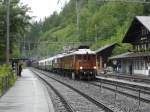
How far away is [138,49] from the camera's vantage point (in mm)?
69938

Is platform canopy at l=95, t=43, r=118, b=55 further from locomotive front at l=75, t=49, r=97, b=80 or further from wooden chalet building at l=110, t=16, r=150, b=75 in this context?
locomotive front at l=75, t=49, r=97, b=80

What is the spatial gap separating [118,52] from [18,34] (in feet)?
120

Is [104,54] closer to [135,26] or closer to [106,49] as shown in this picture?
[106,49]

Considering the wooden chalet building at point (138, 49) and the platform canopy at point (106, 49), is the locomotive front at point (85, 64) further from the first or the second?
the platform canopy at point (106, 49)

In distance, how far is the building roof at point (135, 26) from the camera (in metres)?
63.8

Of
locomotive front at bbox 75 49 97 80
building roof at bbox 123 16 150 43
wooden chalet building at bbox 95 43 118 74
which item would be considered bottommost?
locomotive front at bbox 75 49 97 80

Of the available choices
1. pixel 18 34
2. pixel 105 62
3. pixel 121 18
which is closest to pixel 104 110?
pixel 18 34

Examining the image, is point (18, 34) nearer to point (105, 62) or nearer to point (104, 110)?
point (104, 110)

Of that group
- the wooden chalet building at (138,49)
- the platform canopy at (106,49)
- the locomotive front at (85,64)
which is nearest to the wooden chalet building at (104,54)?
the platform canopy at (106,49)

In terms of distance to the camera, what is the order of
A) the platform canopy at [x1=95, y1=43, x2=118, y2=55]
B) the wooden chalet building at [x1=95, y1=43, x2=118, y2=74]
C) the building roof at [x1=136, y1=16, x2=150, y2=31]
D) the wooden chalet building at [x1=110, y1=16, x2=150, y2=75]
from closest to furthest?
1. the wooden chalet building at [x1=110, y1=16, x2=150, y2=75]
2. the building roof at [x1=136, y1=16, x2=150, y2=31]
3. the platform canopy at [x1=95, y1=43, x2=118, y2=55]
4. the wooden chalet building at [x1=95, y1=43, x2=118, y2=74]

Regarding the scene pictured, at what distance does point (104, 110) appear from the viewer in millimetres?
19141

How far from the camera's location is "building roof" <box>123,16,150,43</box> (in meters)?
63.8

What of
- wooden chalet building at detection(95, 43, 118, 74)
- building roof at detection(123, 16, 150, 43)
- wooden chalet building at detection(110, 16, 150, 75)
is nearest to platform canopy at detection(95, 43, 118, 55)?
wooden chalet building at detection(95, 43, 118, 74)

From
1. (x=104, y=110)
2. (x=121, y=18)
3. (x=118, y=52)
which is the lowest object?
(x=104, y=110)
